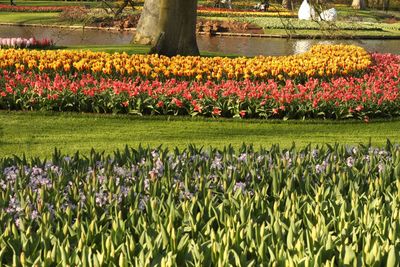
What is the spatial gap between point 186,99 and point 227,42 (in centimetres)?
1640

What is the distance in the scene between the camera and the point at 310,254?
3.68 m

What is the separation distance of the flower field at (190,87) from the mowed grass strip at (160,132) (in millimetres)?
253

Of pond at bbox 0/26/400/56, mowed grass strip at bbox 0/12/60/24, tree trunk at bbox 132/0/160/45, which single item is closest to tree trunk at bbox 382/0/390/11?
pond at bbox 0/26/400/56

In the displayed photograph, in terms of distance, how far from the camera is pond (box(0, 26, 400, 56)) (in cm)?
2459

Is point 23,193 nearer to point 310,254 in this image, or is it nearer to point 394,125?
point 310,254

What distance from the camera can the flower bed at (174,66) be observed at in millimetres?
12508

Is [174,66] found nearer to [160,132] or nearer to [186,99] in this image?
[186,99]

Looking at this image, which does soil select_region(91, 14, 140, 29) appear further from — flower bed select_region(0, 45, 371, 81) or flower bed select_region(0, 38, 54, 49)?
flower bed select_region(0, 45, 371, 81)

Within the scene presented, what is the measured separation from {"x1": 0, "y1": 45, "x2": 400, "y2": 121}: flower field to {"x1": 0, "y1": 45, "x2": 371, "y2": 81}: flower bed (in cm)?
2

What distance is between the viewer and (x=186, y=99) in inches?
443

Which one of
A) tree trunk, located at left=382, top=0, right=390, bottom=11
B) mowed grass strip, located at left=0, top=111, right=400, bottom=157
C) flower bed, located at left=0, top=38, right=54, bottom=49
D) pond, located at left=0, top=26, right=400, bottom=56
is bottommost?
mowed grass strip, located at left=0, top=111, right=400, bottom=157

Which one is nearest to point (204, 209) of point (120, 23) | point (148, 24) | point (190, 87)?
point (190, 87)

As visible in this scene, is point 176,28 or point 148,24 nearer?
point 176,28

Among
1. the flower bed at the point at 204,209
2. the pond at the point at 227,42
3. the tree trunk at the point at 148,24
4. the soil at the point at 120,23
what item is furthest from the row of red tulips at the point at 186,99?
the soil at the point at 120,23
